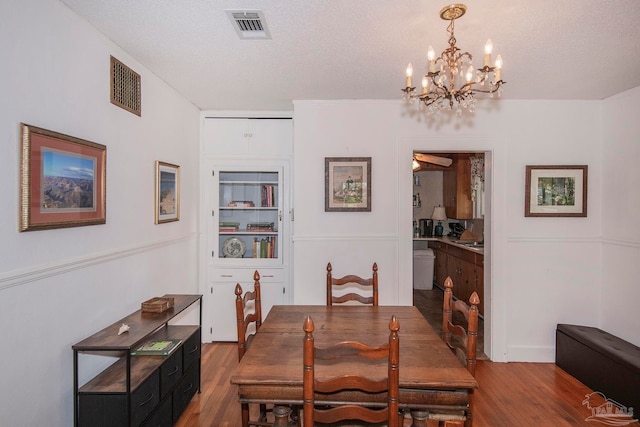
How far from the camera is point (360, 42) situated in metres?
2.19

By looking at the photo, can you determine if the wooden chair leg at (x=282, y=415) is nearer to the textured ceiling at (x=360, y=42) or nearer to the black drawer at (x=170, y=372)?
the black drawer at (x=170, y=372)

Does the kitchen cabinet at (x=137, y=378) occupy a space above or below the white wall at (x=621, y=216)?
below

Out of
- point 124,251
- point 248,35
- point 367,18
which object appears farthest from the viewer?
point 124,251

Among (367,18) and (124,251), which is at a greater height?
(367,18)

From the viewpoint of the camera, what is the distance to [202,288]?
3832 millimetres

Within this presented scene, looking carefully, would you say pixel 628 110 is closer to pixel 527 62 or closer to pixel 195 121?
pixel 527 62

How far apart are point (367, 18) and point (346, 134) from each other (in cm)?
157

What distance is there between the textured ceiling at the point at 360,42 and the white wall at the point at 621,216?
0.98ft

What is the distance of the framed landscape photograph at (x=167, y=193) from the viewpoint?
2.86 meters

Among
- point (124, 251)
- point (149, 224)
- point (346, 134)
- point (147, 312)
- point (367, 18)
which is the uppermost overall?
point (367, 18)

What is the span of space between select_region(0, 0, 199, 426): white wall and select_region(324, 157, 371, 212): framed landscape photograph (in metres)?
1.64

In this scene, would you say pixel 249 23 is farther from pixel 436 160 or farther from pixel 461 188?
pixel 461 188

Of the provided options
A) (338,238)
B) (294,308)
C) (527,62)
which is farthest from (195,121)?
(527,62)

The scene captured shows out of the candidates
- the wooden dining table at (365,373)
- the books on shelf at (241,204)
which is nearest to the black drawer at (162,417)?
the wooden dining table at (365,373)
